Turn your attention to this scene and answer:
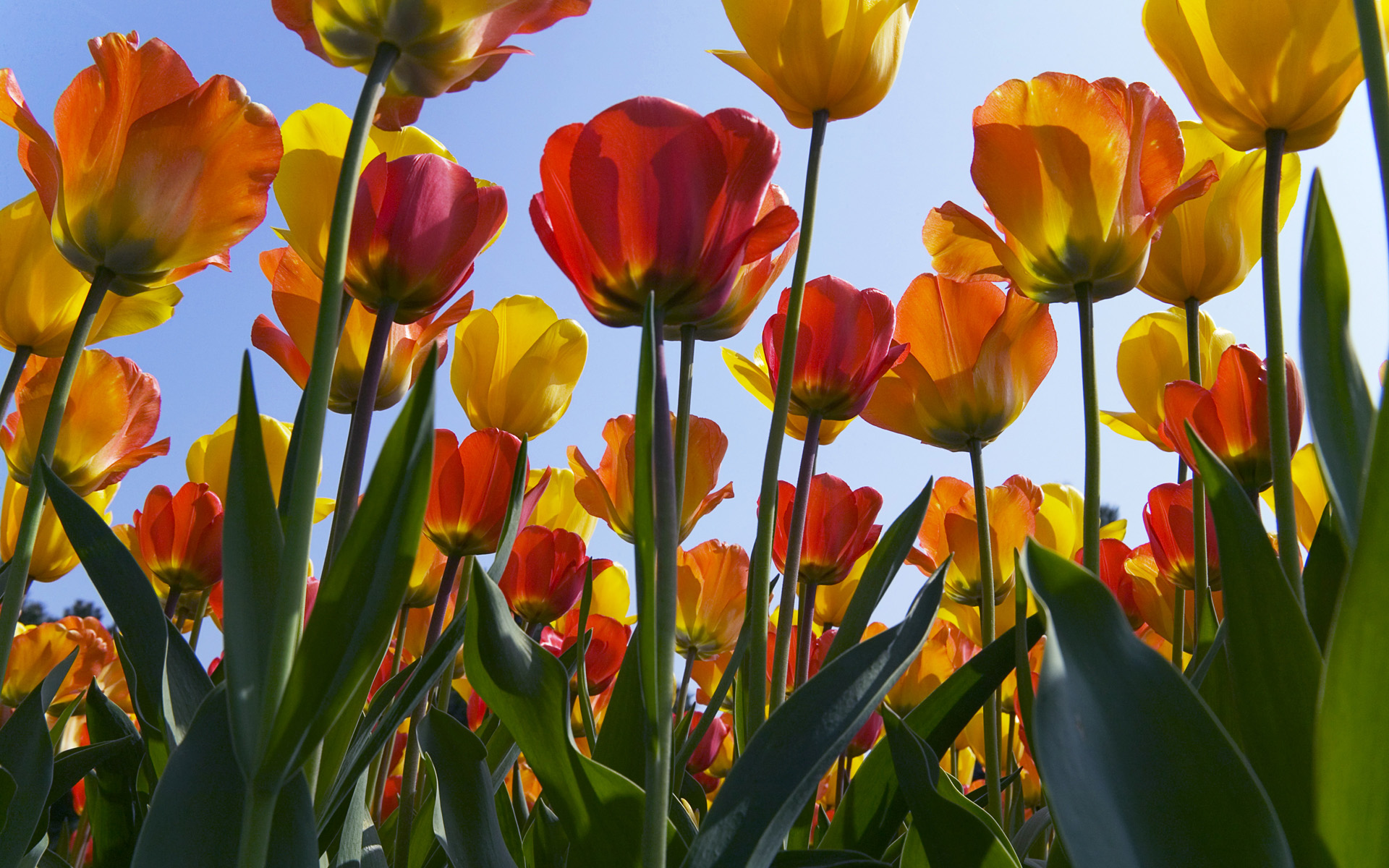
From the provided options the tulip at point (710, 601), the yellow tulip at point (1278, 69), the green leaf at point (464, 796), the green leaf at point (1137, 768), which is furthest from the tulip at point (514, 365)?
the green leaf at point (1137, 768)

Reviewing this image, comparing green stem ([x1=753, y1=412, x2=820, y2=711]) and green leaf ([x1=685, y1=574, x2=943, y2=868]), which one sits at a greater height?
green stem ([x1=753, y1=412, x2=820, y2=711])

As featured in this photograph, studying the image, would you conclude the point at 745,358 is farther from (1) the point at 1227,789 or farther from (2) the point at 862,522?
(1) the point at 1227,789

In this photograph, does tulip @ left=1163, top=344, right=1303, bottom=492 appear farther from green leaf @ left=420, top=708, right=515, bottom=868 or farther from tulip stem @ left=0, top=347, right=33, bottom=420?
tulip stem @ left=0, top=347, right=33, bottom=420

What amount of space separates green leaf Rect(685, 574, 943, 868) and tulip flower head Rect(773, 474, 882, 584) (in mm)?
582

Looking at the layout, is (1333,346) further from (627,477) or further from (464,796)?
(627,477)

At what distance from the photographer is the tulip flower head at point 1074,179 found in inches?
24.6

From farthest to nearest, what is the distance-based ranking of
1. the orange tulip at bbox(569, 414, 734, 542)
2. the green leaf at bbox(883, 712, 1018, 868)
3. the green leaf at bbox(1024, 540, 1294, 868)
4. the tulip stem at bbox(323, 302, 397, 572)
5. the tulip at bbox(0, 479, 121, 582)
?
the tulip at bbox(0, 479, 121, 582), the orange tulip at bbox(569, 414, 734, 542), the tulip stem at bbox(323, 302, 397, 572), the green leaf at bbox(883, 712, 1018, 868), the green leaf at bbox(1024, 540, 1294, 868)

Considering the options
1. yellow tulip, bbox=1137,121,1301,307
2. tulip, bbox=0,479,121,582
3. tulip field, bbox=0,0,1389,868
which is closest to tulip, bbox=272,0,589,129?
tulip field, bbox=0,0,1389,868

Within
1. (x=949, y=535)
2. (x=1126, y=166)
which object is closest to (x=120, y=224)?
(x=1126, y=166)

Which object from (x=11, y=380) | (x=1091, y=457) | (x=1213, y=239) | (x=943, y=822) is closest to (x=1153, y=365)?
(x=1213, y=239)

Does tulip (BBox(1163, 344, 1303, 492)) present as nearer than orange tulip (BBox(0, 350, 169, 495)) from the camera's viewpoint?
Yes

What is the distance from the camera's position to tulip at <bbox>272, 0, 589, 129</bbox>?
1.38 feet

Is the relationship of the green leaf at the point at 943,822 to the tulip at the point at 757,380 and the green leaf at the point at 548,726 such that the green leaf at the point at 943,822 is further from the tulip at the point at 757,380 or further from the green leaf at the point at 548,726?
the tulip at the point at 757,380

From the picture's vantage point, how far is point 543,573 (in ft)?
3.43
